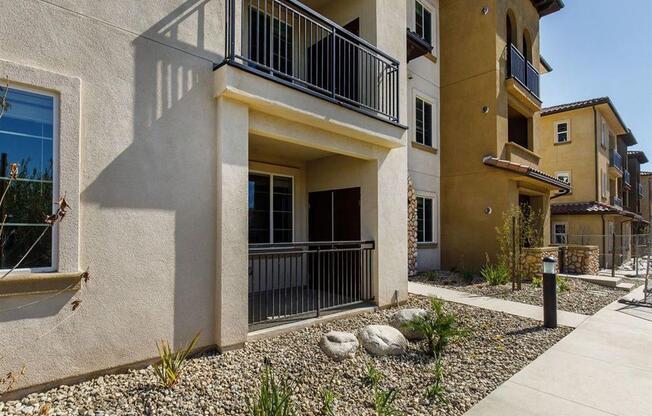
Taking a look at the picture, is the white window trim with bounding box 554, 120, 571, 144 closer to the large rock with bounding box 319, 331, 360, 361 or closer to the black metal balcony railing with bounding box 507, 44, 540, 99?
the black metal balcony railing with bounding box 507, 44, 540, 99

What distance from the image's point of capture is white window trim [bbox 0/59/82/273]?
375 centimetres

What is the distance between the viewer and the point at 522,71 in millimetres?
13773

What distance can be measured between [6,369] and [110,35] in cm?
398

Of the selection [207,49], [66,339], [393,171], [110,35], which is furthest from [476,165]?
[66,339]

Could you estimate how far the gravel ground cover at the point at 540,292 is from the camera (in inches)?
330

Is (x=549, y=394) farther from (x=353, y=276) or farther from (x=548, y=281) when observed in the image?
(x=353, y=276)

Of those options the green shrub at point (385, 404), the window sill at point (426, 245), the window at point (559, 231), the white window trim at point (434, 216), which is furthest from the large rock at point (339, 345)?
the window at point (559, 231)

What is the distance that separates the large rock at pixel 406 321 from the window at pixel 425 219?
6746 millimetres

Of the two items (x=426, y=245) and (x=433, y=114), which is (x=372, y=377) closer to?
(x=426, y=245)

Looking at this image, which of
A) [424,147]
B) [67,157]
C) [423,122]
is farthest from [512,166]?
[67,157]

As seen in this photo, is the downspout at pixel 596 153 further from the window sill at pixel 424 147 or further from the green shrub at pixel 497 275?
the green shrub at pixel 497 275

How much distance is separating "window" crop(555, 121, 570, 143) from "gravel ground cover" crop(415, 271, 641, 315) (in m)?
13.6

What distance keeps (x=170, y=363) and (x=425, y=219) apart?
420 inches

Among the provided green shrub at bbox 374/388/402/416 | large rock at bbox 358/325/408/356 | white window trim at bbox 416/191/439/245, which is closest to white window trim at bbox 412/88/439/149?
white window trim at bbox 416/191/439/245
